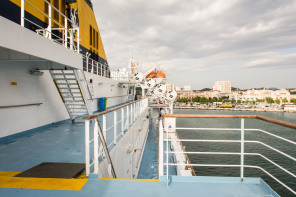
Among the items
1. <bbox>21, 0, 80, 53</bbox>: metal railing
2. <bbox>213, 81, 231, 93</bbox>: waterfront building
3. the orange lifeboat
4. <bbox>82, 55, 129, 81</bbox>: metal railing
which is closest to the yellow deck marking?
<bbox>21, 0, 80, 53</bbox>: metal railing

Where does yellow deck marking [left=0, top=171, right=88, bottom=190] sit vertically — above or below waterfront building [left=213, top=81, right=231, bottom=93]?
below

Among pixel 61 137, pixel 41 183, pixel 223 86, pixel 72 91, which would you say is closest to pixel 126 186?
pixel 41 183

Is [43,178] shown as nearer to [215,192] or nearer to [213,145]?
[215,192]

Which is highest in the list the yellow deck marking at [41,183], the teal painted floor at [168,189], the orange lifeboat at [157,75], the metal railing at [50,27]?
the orange lifeboat at [157,75]

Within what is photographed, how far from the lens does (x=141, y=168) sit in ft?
22.4

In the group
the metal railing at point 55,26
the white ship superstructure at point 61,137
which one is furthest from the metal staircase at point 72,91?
the metal railing at point 55,26

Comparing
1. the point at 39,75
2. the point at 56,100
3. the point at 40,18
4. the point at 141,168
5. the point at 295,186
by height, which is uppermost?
the point at 40,18

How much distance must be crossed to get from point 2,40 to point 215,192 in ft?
8.69

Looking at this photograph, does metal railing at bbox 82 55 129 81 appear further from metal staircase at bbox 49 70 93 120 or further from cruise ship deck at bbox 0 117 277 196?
cruise ship deck at bbox 0 117 277 196

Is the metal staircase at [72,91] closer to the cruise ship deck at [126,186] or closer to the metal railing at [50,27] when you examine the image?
the metal railing at [50,27]

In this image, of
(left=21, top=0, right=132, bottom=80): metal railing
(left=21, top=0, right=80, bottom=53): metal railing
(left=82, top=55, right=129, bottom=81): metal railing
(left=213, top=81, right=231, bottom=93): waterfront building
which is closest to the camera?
(left=21, top=0, right=80, bottom=53): metal railing

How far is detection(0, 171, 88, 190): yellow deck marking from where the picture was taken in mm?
1720

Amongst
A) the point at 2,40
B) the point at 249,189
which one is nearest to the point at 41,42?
the point at 2,40

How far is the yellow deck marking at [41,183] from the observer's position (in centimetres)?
172
